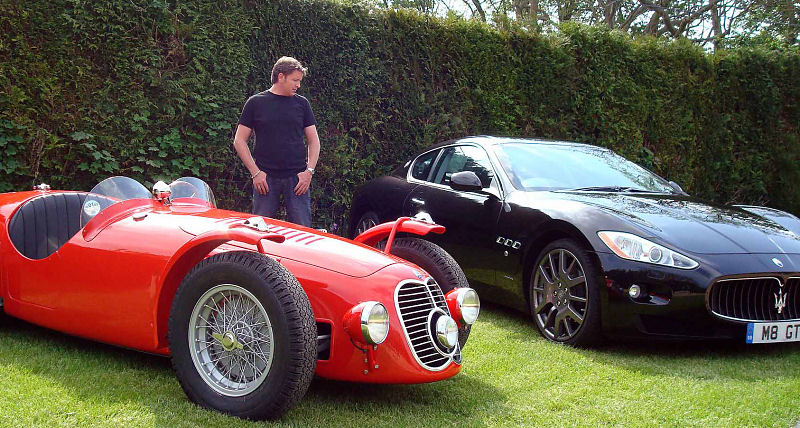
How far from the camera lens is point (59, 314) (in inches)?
149

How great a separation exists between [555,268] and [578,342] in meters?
0.51

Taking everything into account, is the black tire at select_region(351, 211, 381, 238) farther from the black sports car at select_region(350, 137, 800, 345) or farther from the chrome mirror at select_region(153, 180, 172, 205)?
the chrome mirror at select_region(153, 180, 172, 205)

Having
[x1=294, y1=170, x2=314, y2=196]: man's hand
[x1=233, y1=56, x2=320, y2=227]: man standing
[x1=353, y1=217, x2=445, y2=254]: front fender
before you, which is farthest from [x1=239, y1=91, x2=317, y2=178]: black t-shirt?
[x1=353, y1=217, x2=445, y2=254]: front fender

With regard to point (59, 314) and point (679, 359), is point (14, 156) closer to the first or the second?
point (59, 314)

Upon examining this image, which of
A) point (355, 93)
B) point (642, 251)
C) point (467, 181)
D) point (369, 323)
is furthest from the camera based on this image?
point (355, 93)

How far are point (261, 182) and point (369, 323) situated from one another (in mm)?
3001

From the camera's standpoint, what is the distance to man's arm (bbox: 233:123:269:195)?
5.63 meters

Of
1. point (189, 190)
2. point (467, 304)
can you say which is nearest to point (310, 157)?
point (189, 190)

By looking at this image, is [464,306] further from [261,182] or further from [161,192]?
[261,182]

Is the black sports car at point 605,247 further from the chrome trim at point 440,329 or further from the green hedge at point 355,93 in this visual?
the green hedge at point 355,93

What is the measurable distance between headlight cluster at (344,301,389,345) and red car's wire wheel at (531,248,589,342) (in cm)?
187

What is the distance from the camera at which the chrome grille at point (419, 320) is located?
3.12 metres

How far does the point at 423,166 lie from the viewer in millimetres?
6449

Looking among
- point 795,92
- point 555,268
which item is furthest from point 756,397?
point 795,92
